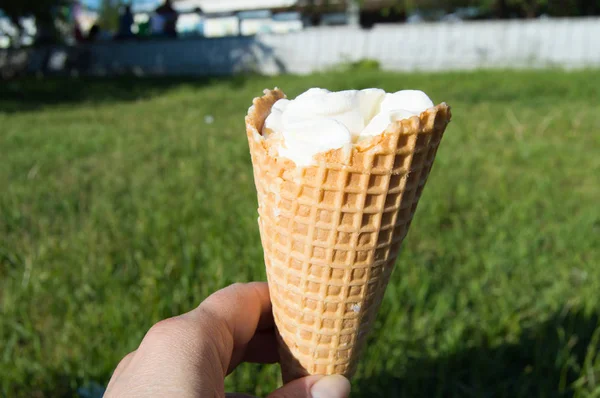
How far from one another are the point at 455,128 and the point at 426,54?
1073cm

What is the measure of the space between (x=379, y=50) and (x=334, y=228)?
51.0 feet

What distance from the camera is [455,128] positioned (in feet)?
18.5

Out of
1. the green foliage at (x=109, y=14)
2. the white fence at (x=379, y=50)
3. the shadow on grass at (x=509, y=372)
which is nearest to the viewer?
the shadow on grass at (x=509, y=372)

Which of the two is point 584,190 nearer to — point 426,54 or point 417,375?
point 417,375

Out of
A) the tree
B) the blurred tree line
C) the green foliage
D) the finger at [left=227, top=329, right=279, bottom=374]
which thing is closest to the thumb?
the finger at [left=227, top=329, right=279, bottom=374]

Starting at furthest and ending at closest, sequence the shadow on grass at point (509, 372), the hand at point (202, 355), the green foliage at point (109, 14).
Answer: the green foliage at point (109, 14) < the shadow on grass at point (509, 372) < the hand at point (202, 355)

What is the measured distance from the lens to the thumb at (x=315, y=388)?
45.8 inches

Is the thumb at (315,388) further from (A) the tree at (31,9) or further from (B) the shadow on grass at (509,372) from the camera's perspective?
(A) the tree at (31,9)

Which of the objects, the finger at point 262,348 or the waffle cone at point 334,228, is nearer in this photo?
the waffle cone at point 334,228

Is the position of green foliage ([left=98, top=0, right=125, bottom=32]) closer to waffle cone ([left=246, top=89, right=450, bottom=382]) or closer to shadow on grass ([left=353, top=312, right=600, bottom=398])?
shadow on grass ([left=353, top=312, right=600, bottom=398])

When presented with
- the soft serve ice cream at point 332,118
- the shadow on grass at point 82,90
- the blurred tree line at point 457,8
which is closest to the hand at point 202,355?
the soft serve ice cream at point 332,118

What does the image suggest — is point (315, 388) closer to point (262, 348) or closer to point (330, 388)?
point (330, 388)

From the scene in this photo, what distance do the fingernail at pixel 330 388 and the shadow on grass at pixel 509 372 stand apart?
2.17ft

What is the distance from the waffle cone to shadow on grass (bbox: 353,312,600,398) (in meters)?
0.55
